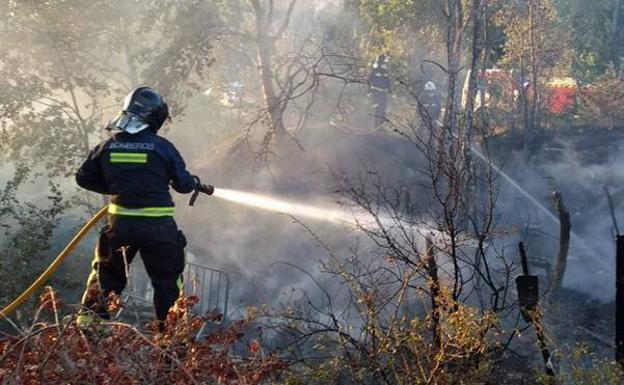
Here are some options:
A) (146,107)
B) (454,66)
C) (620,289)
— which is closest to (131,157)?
(146,107)

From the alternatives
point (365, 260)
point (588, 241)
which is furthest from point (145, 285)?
point (588, 241)

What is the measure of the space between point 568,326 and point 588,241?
393 cm

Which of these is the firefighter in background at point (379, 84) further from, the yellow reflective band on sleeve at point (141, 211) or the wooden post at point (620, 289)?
the yellow reflective band on sleeve at point (141, 211)

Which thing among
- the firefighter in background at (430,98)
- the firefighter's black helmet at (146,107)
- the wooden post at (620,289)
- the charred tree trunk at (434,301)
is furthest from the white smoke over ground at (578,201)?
the firefighter's black helmet at (146,107)

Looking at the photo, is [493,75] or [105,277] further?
[493,75]

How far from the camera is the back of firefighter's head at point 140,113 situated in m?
4.27

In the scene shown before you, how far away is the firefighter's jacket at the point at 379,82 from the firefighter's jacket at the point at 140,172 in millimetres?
9517

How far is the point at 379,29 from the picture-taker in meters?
15.8

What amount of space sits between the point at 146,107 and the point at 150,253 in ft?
3.47

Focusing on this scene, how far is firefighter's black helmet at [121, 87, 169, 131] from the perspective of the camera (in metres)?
4.31

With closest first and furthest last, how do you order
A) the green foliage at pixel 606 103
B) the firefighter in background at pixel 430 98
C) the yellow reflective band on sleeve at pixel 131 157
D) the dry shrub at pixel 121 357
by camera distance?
1. the dry shrub at pixel 121 357
2. the yellow reflective band on sleeve at pixel 131 157
3. the firefighter in background at pixel 430 98
4. the green foliage at pixel 606 103

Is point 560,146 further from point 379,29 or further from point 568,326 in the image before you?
point 568,326

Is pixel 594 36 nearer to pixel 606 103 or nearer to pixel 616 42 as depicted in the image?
pixel 616 42

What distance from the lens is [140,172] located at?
14.0 ft
